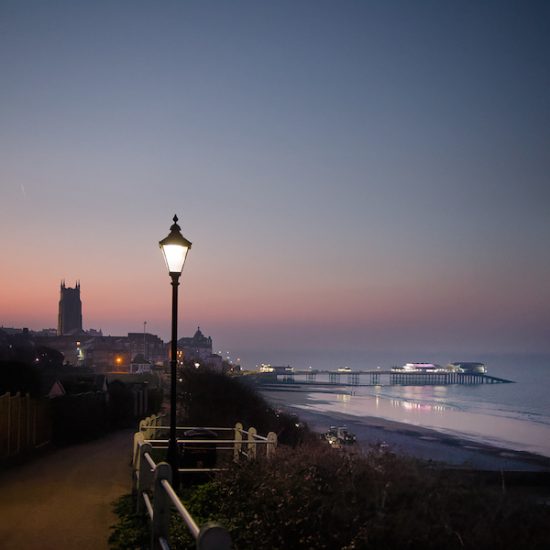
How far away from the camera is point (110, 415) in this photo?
107ft

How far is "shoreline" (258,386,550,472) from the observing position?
44.1 meters

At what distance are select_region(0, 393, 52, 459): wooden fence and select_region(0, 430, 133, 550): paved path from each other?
26.1 inches

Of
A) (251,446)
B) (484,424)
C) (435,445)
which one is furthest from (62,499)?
(484,424)

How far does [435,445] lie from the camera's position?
53.0 m

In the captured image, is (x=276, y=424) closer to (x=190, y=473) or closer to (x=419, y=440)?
(x=419, y=440)

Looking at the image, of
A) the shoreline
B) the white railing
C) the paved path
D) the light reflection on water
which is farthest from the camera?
the light reflection on water

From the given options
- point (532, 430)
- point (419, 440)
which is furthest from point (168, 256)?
point (532, 430)

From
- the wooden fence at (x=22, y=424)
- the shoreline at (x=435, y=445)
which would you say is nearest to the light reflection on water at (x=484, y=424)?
the shoreline at (x=435, y=445)

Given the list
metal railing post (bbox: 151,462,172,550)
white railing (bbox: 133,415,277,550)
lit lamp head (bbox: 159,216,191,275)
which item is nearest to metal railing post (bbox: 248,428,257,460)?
white railing (bbox: 133,415,277,550)

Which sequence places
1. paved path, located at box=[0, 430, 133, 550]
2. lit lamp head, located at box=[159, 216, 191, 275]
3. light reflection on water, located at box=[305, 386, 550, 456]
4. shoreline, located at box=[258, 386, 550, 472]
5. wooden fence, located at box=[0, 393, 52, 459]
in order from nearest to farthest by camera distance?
1. paved path, located at box=[0, 430, 133, 550]
2. lit lamp head, located at box=[159, 216, 191, 275]
3. wooden fence, located at box=[0, 393, 52, 459]
4. shoreline, located at box=[258, 386, 550, 472]
5. light reflection on water, located at box=[305, 386, 550, 456]

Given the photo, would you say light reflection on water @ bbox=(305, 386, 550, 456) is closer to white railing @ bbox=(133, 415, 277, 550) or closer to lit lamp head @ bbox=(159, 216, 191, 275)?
lit lamp head @ bbox=(159, 216, 191, 275)

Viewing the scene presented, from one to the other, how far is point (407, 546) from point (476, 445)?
5126cm

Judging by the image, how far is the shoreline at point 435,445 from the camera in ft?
145

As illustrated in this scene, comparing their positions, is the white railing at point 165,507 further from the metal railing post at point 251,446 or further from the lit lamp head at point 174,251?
the lit lamp head at point 174,251
